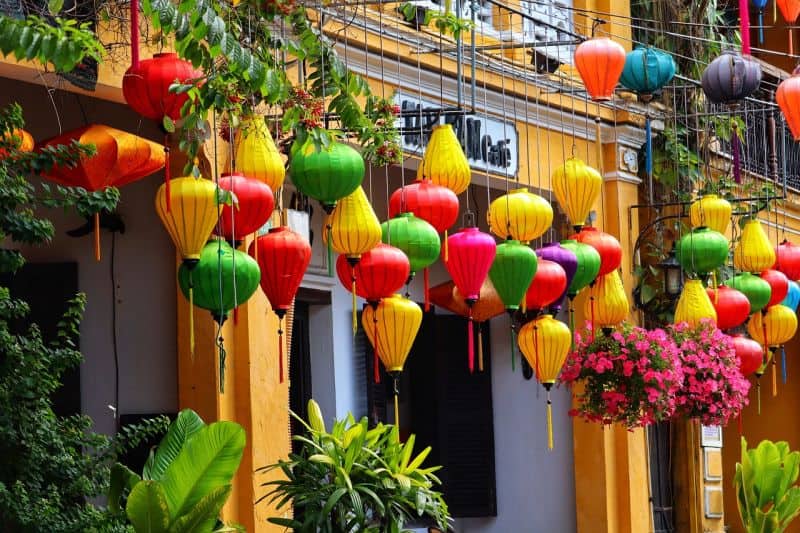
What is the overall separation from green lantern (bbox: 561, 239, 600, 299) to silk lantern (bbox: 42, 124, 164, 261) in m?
3.21

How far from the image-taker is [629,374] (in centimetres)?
1138

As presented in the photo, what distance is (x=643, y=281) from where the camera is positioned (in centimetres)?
1355

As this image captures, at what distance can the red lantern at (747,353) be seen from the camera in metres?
12.8

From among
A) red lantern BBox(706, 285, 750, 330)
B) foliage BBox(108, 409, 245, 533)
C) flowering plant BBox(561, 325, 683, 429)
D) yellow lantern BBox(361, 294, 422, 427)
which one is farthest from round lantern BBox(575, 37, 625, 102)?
foliage BBox(108, 409, 245, 533)

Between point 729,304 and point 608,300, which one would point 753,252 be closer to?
point 729,304

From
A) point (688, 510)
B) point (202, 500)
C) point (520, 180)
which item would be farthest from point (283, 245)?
point (688, 510)

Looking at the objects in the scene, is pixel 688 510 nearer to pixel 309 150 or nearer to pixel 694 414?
pixel 694 414

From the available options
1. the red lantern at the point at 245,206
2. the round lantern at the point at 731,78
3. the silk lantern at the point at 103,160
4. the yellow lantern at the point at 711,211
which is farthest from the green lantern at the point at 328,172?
the yellow lantern at the point at 711,211

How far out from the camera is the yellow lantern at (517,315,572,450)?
9828mm

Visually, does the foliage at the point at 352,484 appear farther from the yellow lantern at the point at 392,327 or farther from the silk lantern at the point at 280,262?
the silk lantern at the point at 280,262

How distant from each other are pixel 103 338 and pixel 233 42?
13.7ft

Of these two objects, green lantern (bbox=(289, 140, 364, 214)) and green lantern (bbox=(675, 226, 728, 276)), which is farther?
green lantern (bbox=(675, 226, 728, 276))

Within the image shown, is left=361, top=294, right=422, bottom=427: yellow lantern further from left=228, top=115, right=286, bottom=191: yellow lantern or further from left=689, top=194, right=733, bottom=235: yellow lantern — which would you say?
left=689, top=194, right=733, bottom=235: yellow lantern

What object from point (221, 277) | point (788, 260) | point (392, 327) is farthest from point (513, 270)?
point (788, 260)
